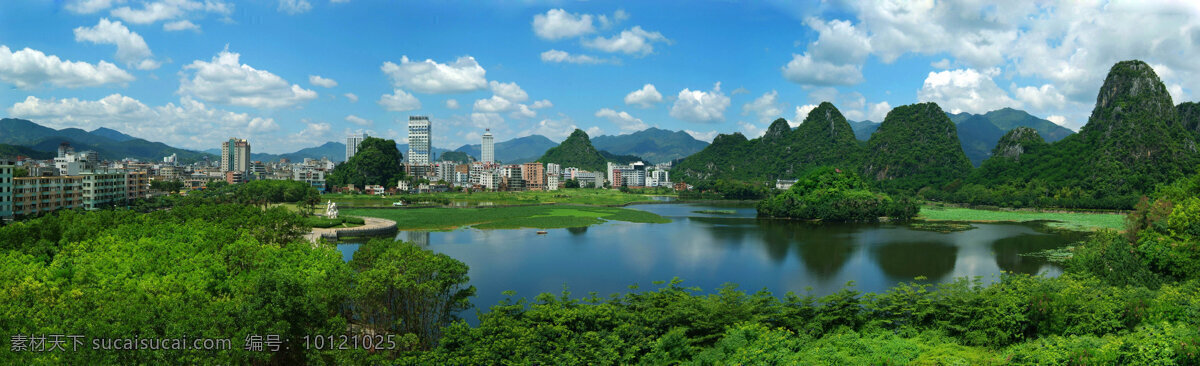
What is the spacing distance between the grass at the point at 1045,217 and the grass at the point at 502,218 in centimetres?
2862

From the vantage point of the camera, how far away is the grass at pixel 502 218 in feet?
154

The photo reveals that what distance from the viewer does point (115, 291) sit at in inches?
499

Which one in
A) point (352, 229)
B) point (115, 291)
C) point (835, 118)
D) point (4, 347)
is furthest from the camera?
point (835, 118)

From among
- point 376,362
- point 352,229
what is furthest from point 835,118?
point 376,362

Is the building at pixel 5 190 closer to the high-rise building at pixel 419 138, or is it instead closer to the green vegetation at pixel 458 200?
the green vegetation at pixel 458 200

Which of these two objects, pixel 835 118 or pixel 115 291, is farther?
pixel 835 118

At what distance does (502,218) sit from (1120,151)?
76.9 m

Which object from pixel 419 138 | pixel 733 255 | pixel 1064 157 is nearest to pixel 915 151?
pixel 1064 157

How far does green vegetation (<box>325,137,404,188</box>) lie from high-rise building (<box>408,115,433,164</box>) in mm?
85243

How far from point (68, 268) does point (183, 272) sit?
2.95 meters

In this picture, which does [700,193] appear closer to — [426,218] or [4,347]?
[426,218]

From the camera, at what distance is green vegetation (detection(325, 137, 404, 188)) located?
89.3m

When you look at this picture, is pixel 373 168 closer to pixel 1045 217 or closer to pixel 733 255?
pixel 733 255

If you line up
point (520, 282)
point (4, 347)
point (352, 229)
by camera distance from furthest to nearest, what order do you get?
point (352, 229), point (520, 282), point (4, 347)
